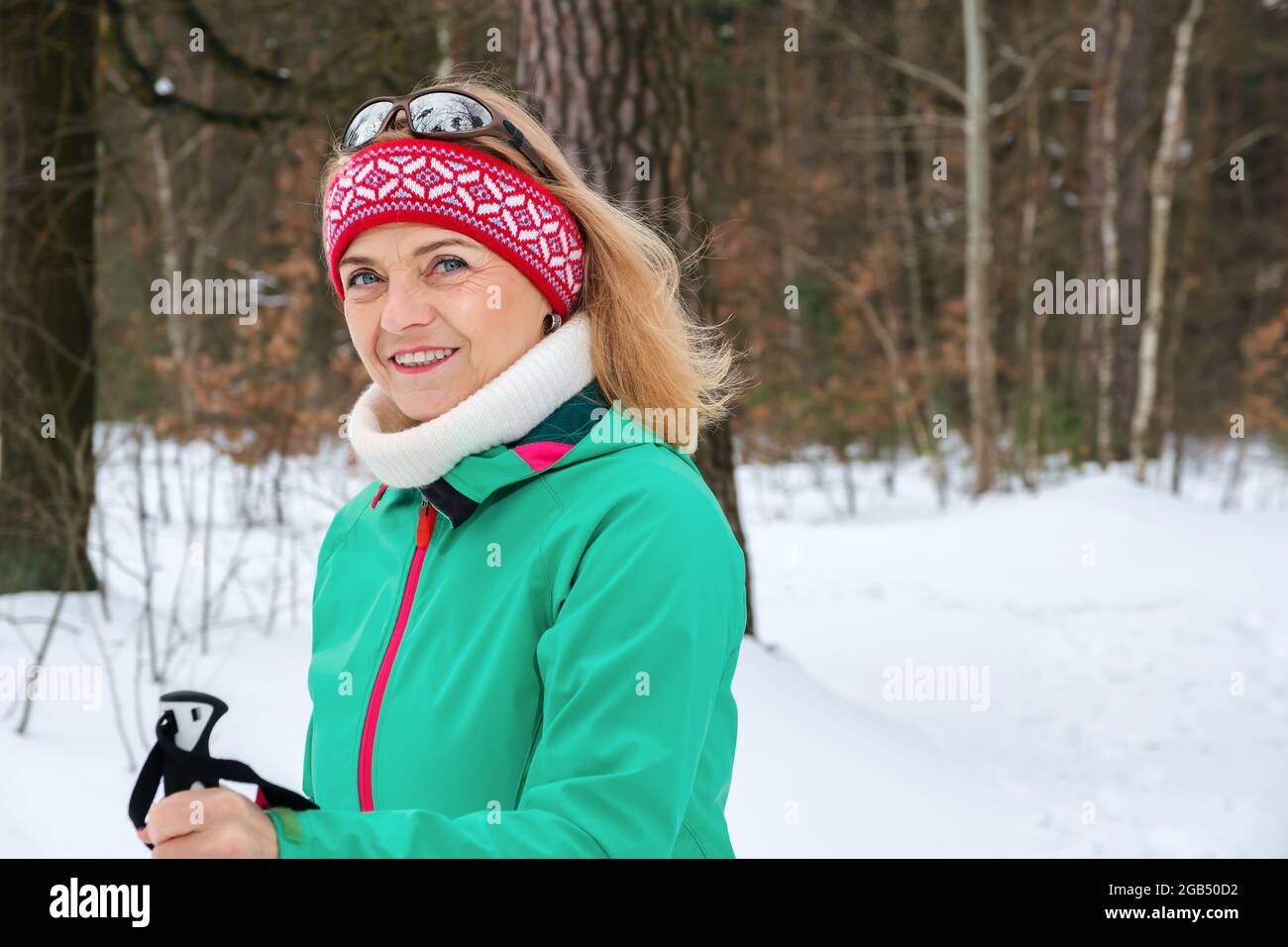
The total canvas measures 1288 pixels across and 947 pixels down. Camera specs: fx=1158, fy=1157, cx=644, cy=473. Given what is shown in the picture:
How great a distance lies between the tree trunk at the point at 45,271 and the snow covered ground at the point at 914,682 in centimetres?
26

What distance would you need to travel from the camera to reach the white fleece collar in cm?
138

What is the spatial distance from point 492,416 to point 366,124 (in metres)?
0.51

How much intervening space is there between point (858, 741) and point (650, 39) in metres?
2.85

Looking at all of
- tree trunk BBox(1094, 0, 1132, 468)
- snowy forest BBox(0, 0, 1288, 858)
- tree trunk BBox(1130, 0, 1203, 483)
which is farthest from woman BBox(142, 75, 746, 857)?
tree trunk BBox(1094, 0, 1132, 468)

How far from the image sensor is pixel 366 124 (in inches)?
62.9

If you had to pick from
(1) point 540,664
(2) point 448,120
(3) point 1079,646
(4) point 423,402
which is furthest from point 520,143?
(3) point 1079,646

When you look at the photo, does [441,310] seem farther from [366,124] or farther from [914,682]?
[914,682]

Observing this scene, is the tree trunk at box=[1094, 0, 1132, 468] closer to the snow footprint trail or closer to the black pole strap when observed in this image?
the snow footprint trail

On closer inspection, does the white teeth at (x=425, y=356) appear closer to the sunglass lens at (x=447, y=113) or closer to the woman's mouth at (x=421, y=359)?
the woman's mouth at (x=421, y=359)

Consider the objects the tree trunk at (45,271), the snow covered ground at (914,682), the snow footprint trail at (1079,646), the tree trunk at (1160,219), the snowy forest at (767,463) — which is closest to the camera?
the snow covered ground at (914,682)

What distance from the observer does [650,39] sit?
449cm

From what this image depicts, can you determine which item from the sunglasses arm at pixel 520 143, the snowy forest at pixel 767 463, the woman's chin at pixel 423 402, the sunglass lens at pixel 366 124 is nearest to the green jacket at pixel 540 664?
the woman's chin at pixel 423 402

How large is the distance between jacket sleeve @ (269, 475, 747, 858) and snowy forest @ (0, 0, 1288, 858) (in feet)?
6.77

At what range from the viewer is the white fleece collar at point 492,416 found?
1384 millimetres
